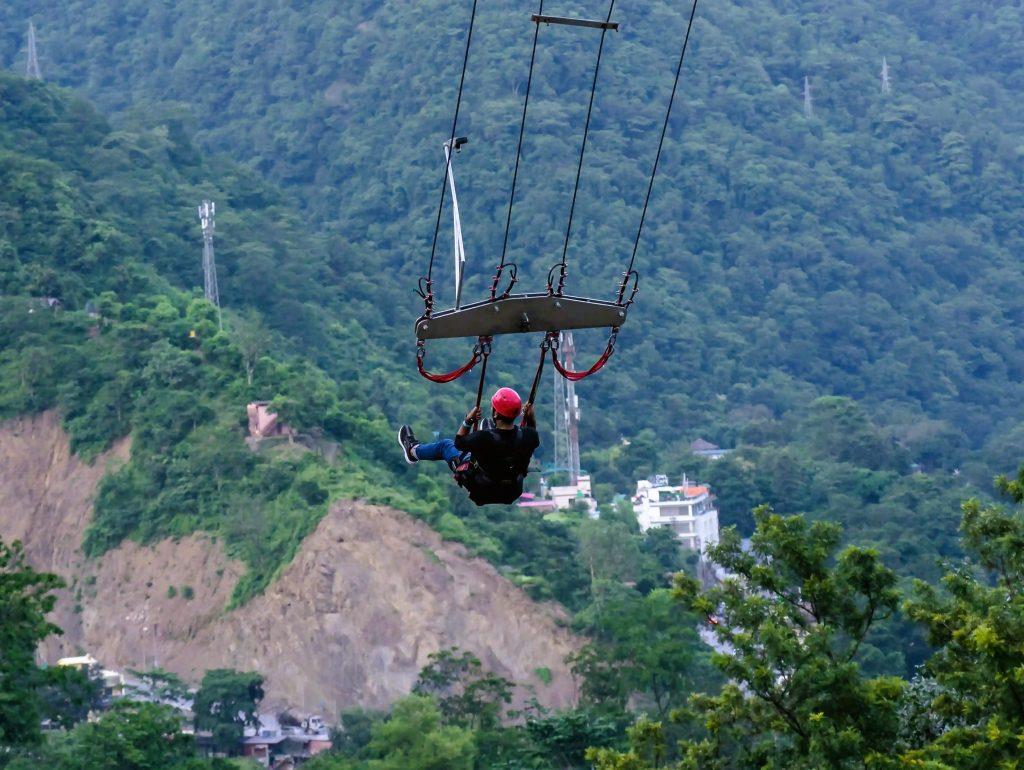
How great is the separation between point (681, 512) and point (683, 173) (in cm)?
3287

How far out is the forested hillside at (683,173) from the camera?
93812 millimetres

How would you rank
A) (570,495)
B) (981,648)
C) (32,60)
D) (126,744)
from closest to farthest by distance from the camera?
(981,648) → (126,744) → (570,495) → (32,60)

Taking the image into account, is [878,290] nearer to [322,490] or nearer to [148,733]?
[322,490]

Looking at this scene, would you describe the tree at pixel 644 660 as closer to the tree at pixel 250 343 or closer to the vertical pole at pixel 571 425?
the tree at pixel 250 343

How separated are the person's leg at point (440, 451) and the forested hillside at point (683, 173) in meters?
67.0

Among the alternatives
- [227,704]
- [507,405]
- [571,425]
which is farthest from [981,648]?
[571,425]

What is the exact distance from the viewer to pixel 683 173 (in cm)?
10256

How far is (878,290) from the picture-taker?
340 feet

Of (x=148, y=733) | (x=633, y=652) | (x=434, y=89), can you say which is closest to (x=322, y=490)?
(x=633, y=652)

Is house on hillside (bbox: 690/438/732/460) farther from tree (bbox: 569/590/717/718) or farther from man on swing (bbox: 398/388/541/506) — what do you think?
man on swing (bbox: 398/388/541/506)

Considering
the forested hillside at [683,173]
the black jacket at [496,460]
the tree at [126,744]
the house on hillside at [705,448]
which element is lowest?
the black jacket at [496,460]

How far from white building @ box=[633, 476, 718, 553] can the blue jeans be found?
53.2m

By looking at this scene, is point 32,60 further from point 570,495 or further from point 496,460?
point 496,460

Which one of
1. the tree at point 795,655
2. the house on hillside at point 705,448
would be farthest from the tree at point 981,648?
the house on hillside at point 705,448
